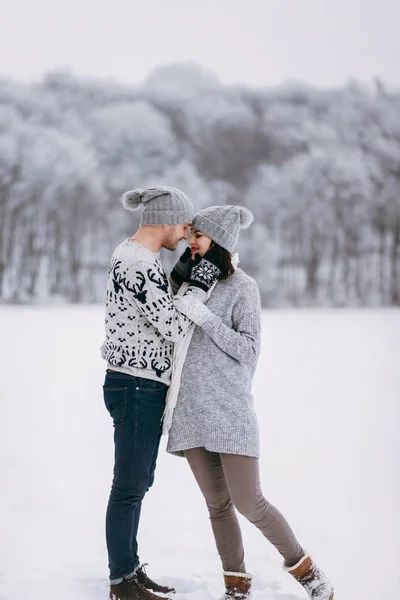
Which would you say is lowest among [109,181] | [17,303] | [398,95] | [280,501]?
[280,501]

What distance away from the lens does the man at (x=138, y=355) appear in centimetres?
169

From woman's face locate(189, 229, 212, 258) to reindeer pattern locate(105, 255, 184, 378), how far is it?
13 cm

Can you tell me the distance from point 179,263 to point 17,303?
24.6ft

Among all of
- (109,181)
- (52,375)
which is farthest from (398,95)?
(52,375)

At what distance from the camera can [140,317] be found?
5.66 ft

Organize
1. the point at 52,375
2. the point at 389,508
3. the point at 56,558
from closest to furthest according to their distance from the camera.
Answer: the point at 56,558 < the point at 389,508 < the point at 52,375

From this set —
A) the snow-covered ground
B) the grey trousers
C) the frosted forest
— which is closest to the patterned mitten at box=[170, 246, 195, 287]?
the grey trousers

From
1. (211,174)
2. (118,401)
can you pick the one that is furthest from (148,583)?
(211,174)

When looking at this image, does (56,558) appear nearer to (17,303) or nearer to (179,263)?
(179,263)

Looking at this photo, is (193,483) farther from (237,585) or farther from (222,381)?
(222,381)

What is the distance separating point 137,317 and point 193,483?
1759 mm

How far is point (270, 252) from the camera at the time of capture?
9.24 m

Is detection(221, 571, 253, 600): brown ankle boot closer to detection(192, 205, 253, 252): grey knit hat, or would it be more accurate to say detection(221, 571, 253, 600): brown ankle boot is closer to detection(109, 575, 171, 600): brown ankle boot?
detection(109, 575, 171, 600): brown ankle boot

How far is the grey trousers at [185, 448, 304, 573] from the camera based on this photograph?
1.70 metres
